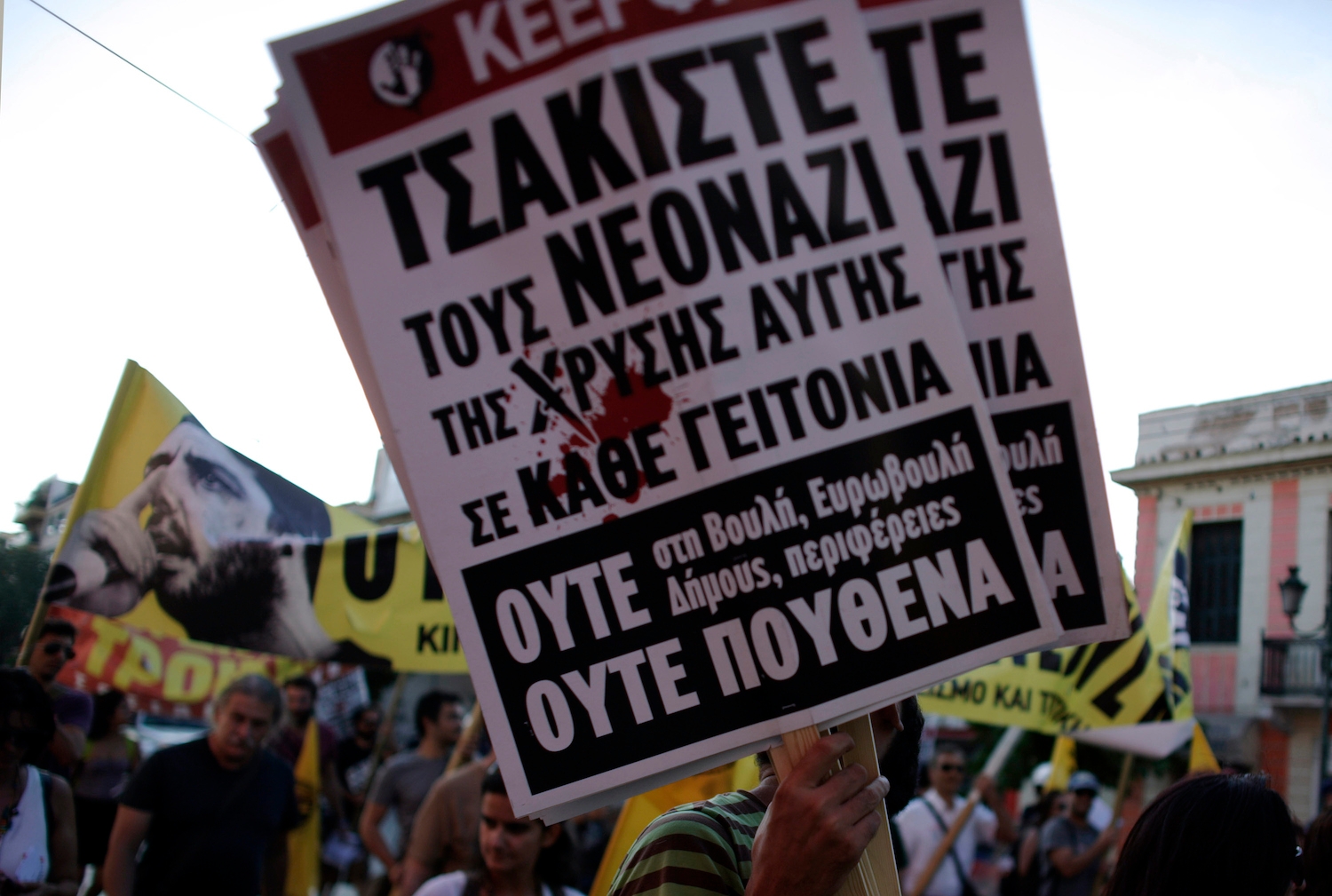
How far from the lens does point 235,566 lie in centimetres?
474

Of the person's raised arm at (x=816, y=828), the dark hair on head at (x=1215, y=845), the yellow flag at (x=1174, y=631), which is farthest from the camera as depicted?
the yellow flag at (x=1174, y=631)

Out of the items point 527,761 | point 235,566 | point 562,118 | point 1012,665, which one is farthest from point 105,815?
point 1012,665

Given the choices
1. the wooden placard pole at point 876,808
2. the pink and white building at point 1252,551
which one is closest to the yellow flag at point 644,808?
the wooden placard pole at point 876,808

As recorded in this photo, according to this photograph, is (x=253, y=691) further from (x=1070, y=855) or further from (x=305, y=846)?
(x=1070, y=855)

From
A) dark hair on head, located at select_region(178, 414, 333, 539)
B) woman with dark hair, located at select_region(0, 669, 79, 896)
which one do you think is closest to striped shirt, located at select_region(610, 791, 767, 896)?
woman with dark hair, located at select_region(0, 669, 79, 896)

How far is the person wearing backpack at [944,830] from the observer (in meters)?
6.63

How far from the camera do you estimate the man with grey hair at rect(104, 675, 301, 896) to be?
373cm

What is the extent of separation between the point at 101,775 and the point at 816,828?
15.1 ft

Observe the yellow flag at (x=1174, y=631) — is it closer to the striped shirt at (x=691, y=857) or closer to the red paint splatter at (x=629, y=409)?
the striped shirt at (x=691, y=857)

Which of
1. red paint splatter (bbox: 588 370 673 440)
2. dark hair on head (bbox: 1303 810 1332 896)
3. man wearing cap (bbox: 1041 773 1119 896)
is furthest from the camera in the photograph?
man wearing cap (bbox: 1041 773 1119 896)

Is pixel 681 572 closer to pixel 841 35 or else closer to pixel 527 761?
pixel 527 761

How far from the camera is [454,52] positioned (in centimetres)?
138

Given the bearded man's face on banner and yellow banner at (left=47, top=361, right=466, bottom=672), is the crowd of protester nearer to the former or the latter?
yellow banner at (left=47, top=361, right=466, bottom=672)

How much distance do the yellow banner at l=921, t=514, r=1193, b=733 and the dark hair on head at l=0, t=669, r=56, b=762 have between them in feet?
17.6
